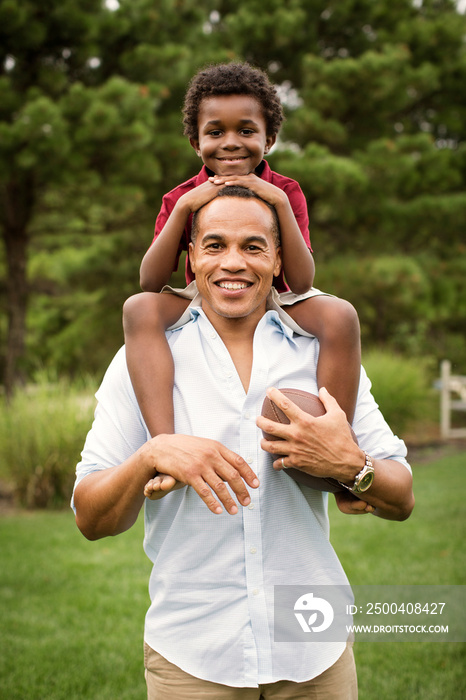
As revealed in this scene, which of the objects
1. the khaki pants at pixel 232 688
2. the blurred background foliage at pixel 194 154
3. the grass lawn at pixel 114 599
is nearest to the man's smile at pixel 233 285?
the khaki pants at pixel 232 688

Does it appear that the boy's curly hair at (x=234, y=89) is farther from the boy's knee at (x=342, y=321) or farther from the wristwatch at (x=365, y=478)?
the wristwatch at (x=365, y=478)

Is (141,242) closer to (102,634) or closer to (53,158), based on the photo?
(53,158)

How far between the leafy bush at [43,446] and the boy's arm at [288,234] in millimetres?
6821

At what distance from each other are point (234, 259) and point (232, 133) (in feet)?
3.59

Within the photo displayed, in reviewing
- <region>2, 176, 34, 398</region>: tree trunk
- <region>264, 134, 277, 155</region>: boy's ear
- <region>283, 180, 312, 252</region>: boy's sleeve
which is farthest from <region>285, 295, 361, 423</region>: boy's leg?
<region>2, 176, 34, 398</region>: tree trunk

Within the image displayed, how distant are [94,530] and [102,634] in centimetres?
370

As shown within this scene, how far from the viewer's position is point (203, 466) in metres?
1.81

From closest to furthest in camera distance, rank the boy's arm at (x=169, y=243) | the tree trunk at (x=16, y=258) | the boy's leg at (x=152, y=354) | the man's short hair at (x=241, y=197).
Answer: the boy's leg at (x=152, y=354) < the man's short hair at (x=241, y=197) < the boy's arm at (x=169, y=243) < the tree trunk at (x=16, y=258)

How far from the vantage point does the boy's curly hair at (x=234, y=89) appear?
3107mm

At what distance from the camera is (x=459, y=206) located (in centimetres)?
1602

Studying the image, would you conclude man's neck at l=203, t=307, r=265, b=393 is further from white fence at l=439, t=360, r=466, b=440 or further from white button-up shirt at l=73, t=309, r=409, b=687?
white fence at l=439, t=360, r=466, b=440

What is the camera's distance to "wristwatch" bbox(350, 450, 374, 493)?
196cm

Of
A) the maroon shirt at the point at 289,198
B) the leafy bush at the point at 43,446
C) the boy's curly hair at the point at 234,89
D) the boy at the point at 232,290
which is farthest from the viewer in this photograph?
the leafy bush at the point at 43,446

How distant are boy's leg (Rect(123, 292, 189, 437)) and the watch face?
62 centimetres
